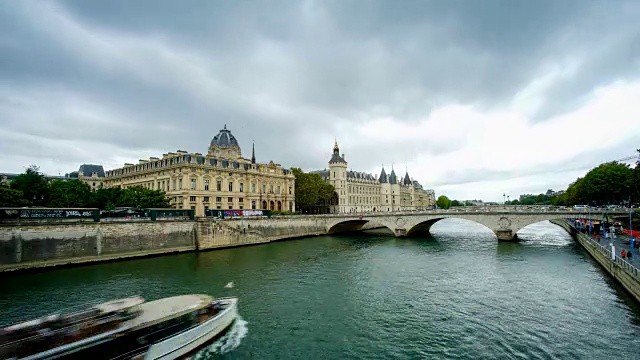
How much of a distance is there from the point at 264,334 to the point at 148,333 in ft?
19.3

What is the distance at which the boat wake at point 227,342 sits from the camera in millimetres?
16047

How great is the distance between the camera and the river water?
Result: 16875 millimetres

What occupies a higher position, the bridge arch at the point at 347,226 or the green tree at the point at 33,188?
the green tree at the point at 33,188

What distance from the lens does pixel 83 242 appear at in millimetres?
40125

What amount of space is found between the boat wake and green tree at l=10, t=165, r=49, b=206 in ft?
213

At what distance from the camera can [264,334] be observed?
728 inches

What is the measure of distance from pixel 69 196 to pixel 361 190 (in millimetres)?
92586

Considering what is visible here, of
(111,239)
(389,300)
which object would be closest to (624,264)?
(389,300)

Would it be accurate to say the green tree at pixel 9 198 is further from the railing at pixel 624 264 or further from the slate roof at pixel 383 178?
the slate roof at pixel 383 178

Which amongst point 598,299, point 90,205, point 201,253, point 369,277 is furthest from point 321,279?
point 90,205

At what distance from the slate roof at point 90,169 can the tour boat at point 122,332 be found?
110 m

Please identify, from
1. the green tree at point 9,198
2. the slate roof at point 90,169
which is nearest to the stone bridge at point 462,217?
the green tree at point 9,198

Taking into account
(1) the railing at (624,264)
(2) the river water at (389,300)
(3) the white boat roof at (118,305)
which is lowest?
(2) the river water at (389,300)

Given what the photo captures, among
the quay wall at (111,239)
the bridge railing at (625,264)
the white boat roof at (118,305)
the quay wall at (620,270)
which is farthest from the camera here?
the quay wall at (111,239)
